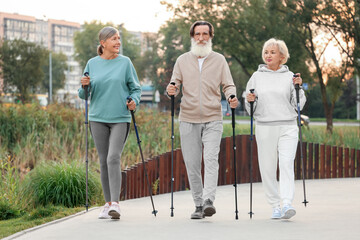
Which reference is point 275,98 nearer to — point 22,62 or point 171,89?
point 171,89

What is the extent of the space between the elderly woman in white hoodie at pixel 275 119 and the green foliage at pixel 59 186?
2.67 metres

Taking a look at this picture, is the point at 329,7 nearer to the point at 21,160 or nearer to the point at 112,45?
the point at 21,160

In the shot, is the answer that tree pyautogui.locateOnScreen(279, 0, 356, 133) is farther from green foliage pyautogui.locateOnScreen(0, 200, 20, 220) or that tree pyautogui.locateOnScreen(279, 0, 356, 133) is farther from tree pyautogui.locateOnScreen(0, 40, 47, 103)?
tree pyautogui.locateOnScreen(0, 40, 47, 103)

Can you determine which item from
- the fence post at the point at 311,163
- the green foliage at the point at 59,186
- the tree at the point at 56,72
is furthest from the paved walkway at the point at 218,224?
the tree at the point at 56,72

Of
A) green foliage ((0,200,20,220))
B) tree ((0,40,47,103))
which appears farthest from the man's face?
tree ((0,40,47,103))

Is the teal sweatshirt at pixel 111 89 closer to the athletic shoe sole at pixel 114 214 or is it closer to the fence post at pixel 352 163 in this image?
the athletic shoe sole at pixel 114 214

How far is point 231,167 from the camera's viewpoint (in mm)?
10750

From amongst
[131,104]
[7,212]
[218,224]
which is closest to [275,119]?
[218,224]

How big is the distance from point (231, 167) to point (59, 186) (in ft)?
11.4

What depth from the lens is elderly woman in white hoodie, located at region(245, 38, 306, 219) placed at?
676 cm

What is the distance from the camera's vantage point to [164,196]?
9.27 m

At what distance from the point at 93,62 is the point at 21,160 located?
561 centimetres

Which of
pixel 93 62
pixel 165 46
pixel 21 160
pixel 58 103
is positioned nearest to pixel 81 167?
pixel 93 62

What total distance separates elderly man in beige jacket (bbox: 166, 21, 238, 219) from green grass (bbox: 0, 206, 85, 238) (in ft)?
5.23
